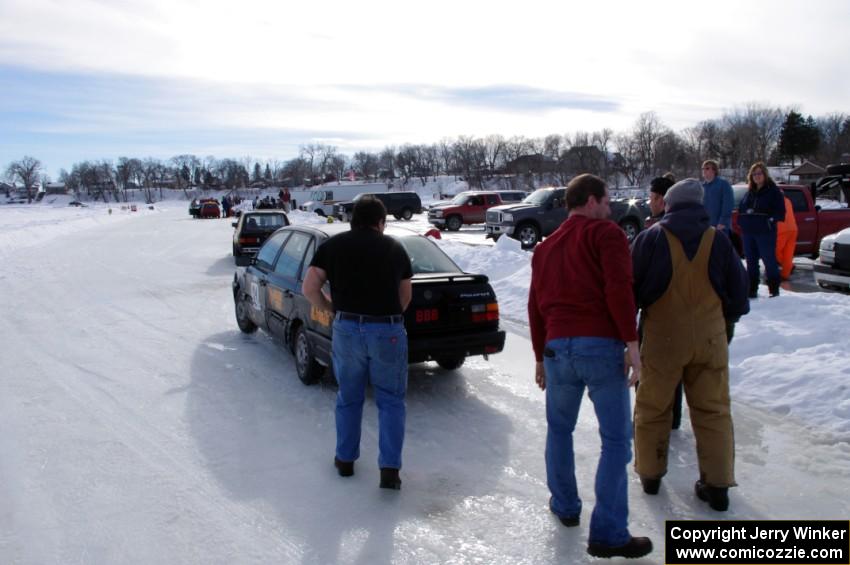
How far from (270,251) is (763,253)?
21.7 feet

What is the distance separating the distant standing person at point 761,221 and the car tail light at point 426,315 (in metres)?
5.31

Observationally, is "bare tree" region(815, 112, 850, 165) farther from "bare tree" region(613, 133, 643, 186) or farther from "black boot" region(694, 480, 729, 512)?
"black boot" region(694, 480, 729, 512)

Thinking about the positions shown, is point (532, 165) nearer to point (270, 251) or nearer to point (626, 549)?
point (270, 251)

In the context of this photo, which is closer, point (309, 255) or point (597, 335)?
point (597, 335)

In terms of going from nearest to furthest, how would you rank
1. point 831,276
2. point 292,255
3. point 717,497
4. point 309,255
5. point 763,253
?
1. point 717,497
2. point 309,255
3. point 292,255
4. point 763,253
5. point 831,276

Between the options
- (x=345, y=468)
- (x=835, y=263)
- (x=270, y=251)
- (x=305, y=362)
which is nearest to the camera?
(x=345, y=468)

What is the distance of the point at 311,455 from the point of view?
15.9 feet

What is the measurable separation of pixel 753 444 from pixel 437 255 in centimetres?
331

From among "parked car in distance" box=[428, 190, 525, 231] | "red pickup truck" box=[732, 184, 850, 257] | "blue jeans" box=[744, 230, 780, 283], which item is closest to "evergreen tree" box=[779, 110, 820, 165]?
"parked car in distance" box=[428, 190, 525, 231]

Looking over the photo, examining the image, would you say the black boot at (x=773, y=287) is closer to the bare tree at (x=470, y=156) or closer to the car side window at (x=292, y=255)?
the car side window at (x=292, y=255)

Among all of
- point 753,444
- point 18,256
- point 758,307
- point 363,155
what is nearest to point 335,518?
point 753,444

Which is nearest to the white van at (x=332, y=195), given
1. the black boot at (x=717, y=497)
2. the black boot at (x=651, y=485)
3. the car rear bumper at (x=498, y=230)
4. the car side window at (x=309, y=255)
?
the car rear bumper at (x=498, y=230)

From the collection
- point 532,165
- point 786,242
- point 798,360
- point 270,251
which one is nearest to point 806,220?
point 786,242

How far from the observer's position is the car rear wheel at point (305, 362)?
20.7ft
